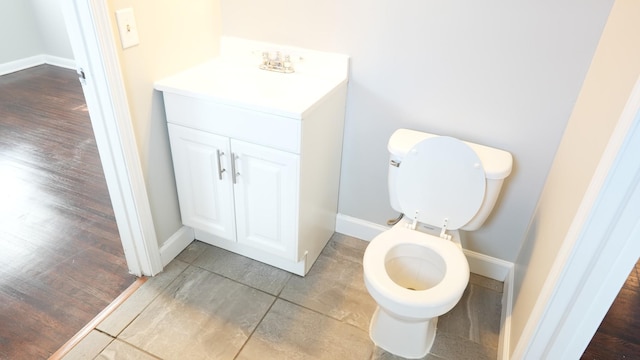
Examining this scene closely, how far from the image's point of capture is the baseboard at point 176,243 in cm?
191

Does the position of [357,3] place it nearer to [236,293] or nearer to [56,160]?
[236,293]

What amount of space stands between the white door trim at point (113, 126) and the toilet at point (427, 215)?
0.97m

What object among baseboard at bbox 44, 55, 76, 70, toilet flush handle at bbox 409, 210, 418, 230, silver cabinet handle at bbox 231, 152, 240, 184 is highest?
silver cabinet handle at bbox 231, 152, 240, 184

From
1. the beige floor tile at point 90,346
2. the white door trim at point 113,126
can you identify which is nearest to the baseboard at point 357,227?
the white door trim at point 113,126

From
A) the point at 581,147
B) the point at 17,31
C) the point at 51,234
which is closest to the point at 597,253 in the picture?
the point at 581,147

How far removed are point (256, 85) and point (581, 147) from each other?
1230 mm

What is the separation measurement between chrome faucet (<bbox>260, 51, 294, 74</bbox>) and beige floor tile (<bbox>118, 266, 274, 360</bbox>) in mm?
1013

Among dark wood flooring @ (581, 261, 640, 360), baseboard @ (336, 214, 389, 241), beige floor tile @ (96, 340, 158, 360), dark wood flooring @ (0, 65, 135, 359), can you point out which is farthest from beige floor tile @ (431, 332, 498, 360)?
dark wood flooring @ (0, 65, 135, 359)

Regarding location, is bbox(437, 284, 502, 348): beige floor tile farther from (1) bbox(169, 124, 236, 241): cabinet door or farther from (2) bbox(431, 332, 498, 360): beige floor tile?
(1) bbox(169, 124, 236, 241): cabinet door

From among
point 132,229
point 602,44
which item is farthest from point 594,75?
point 132,229

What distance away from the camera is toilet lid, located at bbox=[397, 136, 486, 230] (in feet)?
5.05

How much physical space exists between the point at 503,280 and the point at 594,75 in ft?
3.39

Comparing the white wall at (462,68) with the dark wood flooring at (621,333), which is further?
the dark wood flooring at (621,333)

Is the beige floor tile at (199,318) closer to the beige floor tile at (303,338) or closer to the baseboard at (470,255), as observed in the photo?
the beige floor tile at (303,338)
